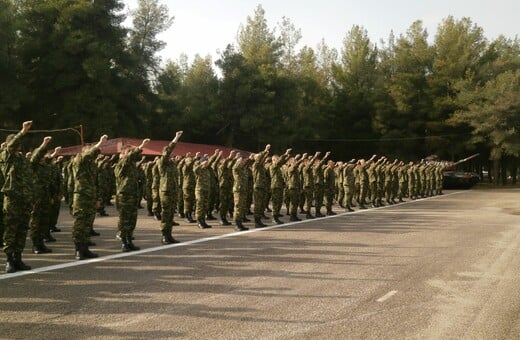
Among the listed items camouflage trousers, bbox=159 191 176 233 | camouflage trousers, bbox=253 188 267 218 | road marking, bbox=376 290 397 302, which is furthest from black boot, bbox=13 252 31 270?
camouflage trousers, bbox=253 188 267 218

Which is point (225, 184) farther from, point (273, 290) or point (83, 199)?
point (273, 290)

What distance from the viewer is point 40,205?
9586 mm

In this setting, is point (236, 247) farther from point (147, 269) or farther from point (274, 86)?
point (274, 86)

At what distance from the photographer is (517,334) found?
4.61m

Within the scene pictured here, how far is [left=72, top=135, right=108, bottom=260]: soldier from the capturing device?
8.09m

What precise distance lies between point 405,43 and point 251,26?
1525 cm

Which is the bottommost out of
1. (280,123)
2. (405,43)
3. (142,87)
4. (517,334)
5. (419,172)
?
(517,334)

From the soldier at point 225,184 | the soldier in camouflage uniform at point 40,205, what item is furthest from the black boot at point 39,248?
the soldier at point 225,184

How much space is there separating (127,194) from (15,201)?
6.45ft

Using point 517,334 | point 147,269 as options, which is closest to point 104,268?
point 147,269

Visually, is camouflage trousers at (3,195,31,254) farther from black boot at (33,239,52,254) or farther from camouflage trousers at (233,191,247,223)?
camouflage trousers at (233,191,247,223)

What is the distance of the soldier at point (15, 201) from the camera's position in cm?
720

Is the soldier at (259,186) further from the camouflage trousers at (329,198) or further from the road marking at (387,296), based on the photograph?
the road marking at (387,296)

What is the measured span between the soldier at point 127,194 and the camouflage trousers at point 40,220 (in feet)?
5.11
